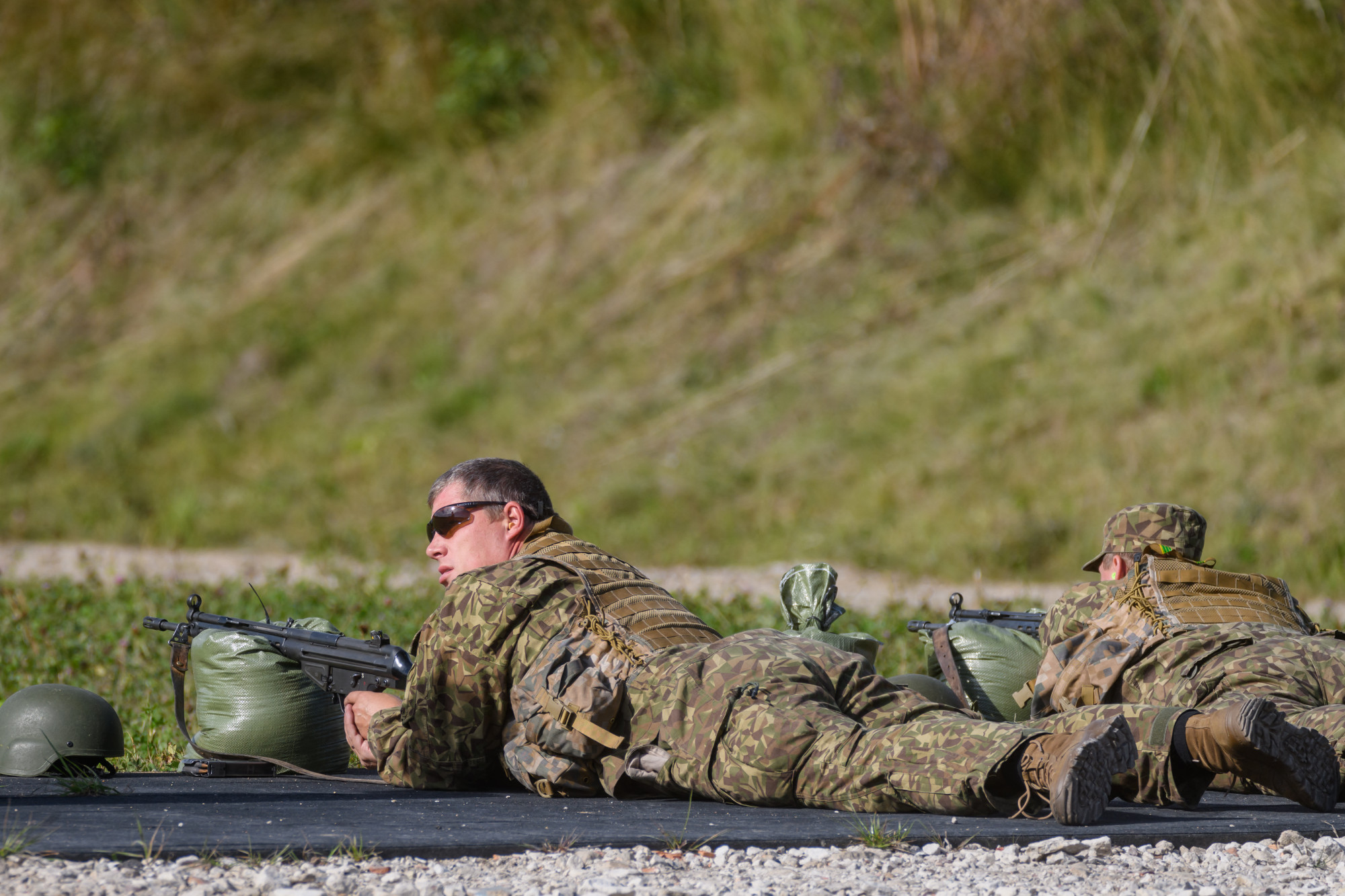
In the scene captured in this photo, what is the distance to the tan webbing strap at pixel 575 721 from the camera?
12.5 ft

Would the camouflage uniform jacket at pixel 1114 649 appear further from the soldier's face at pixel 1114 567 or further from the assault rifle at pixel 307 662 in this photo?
the assault rifle at pixel 307 662

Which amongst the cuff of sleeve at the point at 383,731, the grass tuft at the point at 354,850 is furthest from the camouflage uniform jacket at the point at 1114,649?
the grass tuft at the point at 354,850

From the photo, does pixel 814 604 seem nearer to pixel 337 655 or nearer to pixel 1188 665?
pixel 1188 665

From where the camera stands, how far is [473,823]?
343cm

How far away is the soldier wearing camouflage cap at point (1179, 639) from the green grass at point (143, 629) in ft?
5.71

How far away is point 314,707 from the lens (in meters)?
4.61

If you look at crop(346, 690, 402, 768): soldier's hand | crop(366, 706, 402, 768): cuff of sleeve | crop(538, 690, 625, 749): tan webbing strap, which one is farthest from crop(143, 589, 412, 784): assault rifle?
crop(538, 690, 625, 749): tan webbing strap

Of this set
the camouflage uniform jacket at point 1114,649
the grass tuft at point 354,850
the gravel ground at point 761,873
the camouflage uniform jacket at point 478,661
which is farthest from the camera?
the camouflage uniform jacket at point 1114,649

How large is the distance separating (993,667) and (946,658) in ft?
0.60

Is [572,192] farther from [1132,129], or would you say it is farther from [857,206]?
[1132,129]

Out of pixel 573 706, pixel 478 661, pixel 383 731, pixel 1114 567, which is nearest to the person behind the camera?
pixel 573 706

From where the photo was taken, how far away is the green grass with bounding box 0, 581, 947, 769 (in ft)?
19.9

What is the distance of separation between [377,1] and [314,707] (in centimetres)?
1376

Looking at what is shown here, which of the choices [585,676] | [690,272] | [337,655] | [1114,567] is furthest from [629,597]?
[690,272]
